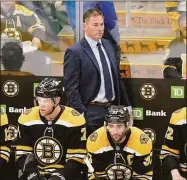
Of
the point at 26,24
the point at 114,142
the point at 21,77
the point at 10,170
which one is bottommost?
the point at 10,170

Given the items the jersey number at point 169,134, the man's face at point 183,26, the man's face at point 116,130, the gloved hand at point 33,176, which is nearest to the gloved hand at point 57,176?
the gloved hand at point 33,176

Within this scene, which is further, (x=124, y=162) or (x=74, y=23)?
(x=74, y=23)

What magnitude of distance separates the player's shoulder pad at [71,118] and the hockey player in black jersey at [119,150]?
0.14 m

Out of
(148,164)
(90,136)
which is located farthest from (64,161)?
(148,164)

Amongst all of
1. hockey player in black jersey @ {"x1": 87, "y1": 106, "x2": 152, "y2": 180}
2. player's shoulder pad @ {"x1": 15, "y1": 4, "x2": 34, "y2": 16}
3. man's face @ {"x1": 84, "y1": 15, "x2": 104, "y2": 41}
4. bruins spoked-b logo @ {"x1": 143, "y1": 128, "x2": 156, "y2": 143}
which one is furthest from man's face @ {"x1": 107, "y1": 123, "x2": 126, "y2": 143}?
player's shoulder pad @ {"x1": 15, "y1": 4, "x2": 34, "y2": 16}

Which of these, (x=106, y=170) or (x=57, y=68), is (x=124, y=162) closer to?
(x=106, y=170)

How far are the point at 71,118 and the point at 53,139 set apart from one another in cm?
20

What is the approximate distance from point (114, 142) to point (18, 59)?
3.52ft

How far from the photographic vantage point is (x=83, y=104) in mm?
4059

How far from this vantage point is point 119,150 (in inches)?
147

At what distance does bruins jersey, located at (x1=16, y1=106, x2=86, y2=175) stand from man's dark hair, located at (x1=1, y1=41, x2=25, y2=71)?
0.52m

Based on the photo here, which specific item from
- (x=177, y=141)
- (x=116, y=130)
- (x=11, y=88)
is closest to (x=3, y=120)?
(x=11, y=88)

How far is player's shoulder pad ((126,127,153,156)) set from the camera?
3.70 m

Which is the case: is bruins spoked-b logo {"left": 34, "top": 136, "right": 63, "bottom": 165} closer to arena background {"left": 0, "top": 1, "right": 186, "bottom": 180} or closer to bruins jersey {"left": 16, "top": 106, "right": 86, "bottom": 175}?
bruins jersey {"left": 16, "top": 106, "right": 86, "bottom": 175}
